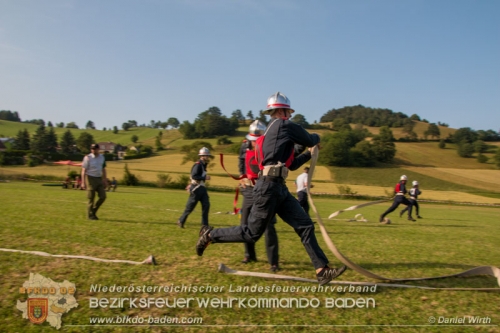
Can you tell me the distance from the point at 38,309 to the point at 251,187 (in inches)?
145

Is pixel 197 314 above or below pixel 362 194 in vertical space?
above

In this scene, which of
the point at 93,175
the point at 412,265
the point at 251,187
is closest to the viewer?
the point at 251,187

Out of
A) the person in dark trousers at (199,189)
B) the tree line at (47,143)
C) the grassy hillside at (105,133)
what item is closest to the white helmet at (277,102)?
the person in dark trousers at (199,189)

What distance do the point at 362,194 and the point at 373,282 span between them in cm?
4422

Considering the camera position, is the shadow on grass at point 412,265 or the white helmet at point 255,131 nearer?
the white helmet at point 255,131

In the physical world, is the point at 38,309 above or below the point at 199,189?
below

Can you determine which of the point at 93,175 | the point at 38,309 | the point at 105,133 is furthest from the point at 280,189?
the point at 105,133

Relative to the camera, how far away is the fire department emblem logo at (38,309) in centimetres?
386

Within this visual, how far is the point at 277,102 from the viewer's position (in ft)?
17.6

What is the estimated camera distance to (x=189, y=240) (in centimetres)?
831

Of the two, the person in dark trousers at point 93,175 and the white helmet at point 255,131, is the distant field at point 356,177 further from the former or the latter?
the white helmet at point 255,131

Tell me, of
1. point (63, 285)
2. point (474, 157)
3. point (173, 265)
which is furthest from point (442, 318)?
point (474, 157)

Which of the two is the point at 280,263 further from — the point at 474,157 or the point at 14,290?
the point at 474,157

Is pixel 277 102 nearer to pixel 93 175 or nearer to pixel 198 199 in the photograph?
pixel 198 199
